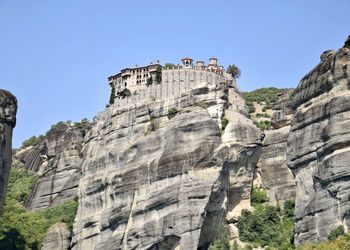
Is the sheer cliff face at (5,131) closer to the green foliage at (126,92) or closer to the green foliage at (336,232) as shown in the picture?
the green foliage at (126,92)

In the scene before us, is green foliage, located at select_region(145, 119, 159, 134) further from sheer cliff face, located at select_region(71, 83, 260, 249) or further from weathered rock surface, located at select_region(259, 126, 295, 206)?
weathered rock surface, located at select_region(259, 126, 295, 206)

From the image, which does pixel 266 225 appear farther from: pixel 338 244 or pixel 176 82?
pixel 176 82

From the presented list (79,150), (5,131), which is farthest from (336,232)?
(79,150)

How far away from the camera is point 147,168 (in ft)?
282

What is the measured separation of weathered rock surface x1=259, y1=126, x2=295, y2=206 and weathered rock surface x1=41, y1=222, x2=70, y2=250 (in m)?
24.3

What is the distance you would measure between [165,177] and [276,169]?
12.8 metres

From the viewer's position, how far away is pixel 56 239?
95250mm

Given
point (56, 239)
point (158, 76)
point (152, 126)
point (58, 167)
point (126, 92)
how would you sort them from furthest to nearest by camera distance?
point (58, 167) < point (126, 92) < point (158, 76) < point (56, 239) < point (152, 126)

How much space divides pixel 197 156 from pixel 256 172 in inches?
374

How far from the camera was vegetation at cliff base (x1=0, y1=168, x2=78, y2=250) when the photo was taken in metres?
88.6

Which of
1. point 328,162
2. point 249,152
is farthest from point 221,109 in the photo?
point 328,162

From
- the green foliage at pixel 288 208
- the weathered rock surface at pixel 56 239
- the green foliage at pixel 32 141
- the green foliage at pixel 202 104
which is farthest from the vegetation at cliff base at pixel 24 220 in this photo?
the green foliage at pixel 288 208

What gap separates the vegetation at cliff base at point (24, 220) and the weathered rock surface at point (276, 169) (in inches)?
970

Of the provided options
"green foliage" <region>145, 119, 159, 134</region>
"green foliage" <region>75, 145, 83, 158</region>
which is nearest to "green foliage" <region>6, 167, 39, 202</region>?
"green foliage" <region>75, 145, 83, 158</region>
